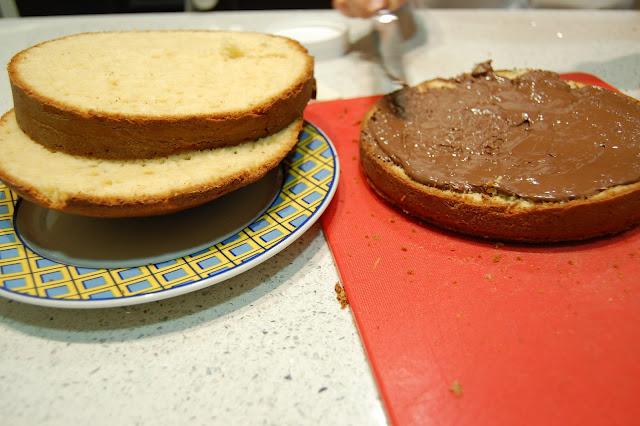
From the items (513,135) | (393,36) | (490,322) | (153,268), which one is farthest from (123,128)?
(393,36)

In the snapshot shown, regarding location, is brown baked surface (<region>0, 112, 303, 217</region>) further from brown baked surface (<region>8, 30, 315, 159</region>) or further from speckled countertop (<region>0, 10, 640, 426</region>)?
speckled countertop (<region>0, 10, 640, 426</region>)

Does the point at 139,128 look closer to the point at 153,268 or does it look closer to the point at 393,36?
the point at 153,268

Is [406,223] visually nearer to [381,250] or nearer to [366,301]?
[381,250]

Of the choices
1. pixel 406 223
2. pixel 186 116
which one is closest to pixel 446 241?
pixel 406 223

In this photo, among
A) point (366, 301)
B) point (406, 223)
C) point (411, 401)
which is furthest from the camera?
point (406, 223)

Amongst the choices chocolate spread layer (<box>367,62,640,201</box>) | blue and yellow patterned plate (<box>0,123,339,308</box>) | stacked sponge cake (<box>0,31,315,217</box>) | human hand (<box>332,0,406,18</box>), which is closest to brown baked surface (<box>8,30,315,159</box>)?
stacked sponge cake (<box>0,31,315,217</box>)

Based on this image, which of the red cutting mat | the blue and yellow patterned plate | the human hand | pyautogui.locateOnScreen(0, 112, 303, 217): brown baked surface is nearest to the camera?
the red cutting mat
